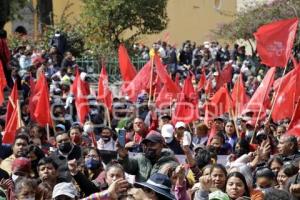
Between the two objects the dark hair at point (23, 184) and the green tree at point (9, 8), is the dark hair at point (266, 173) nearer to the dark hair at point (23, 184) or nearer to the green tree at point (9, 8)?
the dark hair at point (23, 184)

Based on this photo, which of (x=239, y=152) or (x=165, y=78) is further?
(x=165, y=78)

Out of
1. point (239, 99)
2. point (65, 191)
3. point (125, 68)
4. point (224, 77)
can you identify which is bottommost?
point (65, 191)

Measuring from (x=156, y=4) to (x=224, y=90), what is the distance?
13900mm

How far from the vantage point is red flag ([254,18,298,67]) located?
15.2 m

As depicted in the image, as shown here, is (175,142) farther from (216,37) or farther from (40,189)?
(216,37)

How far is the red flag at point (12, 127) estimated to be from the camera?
1367cm

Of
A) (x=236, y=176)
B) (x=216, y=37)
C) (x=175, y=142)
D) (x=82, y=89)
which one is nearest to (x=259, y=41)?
(x=175, y=142)

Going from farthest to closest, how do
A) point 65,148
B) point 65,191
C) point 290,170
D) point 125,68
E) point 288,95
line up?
1. point 125,68
2. point 288,95
3. point 65,148
4. point 290,170
5. point 65,191

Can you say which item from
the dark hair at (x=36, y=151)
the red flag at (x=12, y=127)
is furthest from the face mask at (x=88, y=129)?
the dark hair at (x=36, y=151)

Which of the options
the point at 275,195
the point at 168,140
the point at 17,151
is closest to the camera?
the point at 275,195

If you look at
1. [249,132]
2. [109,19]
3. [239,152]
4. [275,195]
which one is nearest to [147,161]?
[239,152]

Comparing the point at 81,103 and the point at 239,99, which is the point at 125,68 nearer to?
the point at 81,103

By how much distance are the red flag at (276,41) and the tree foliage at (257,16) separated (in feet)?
62.5

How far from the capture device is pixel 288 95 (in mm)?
15062
